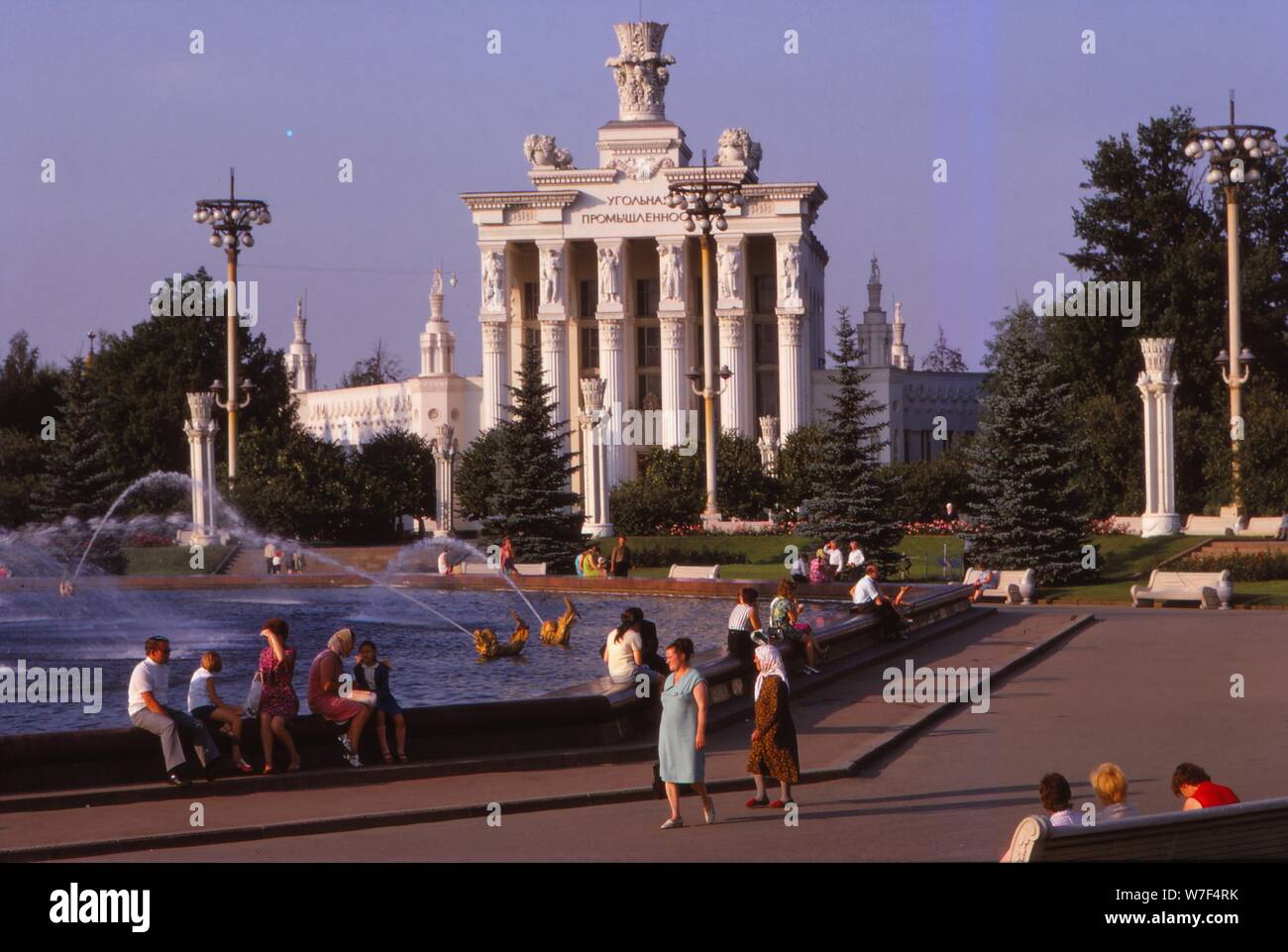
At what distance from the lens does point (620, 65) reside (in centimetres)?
8956

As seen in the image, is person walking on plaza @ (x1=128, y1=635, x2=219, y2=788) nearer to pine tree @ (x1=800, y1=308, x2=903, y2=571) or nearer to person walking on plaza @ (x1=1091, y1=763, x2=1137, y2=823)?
person walking on plaza @ (x1=1091, y1=763, x2=1137, y2=823)

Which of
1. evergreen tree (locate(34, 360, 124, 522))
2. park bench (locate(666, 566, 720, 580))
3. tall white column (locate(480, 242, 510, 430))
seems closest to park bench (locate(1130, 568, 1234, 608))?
park bench (locate(666, 566, 720, 580))

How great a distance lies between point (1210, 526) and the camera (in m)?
46.8

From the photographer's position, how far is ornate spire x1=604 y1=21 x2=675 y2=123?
293 feet

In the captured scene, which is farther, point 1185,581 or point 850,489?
point 850,489

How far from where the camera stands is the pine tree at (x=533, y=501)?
158 ft

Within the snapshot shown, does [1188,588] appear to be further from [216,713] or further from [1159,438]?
[216,713]

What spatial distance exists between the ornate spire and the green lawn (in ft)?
144

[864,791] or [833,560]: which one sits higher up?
[833,560]

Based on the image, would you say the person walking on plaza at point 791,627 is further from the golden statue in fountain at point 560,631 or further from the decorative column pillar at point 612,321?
the decorative column pillar at point 612,321

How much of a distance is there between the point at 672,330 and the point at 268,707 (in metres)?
70.7

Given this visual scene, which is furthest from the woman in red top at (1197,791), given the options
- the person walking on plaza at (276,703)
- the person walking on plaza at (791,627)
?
the person walking on plaza at (791,627)

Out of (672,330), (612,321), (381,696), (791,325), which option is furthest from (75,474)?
(381,696)

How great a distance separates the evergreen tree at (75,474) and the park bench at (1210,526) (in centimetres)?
3401
